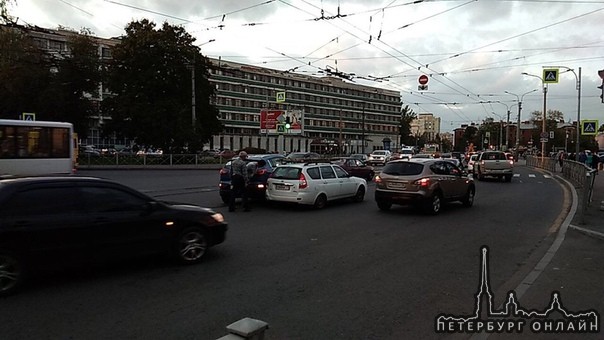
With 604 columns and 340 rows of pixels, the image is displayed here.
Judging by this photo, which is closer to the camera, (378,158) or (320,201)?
(320,201)

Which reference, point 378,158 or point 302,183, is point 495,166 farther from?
point 378,158

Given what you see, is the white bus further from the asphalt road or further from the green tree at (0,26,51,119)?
the green tree at (0,26,51,119)

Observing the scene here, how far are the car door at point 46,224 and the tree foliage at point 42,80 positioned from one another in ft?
128

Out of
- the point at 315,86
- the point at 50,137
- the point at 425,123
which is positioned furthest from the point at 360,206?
the point at 425,123

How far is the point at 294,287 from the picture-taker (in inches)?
245

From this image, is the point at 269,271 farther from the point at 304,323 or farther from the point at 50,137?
the point at 50,137

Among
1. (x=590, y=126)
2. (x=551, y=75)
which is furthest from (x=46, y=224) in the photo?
(x=551, y=75)

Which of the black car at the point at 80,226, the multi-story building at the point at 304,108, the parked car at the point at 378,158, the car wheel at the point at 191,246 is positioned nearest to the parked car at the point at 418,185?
the car wheel at the point at 191,246

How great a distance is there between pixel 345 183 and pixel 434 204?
328cm

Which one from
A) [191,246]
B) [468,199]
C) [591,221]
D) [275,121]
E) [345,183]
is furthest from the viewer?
[275,121]

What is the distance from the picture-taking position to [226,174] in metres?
14.9

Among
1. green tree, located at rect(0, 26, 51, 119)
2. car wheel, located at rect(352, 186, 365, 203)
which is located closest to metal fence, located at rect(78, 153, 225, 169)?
green tree, located at rect(0, 26, 51, 119)

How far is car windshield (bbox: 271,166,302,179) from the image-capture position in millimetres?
14252
